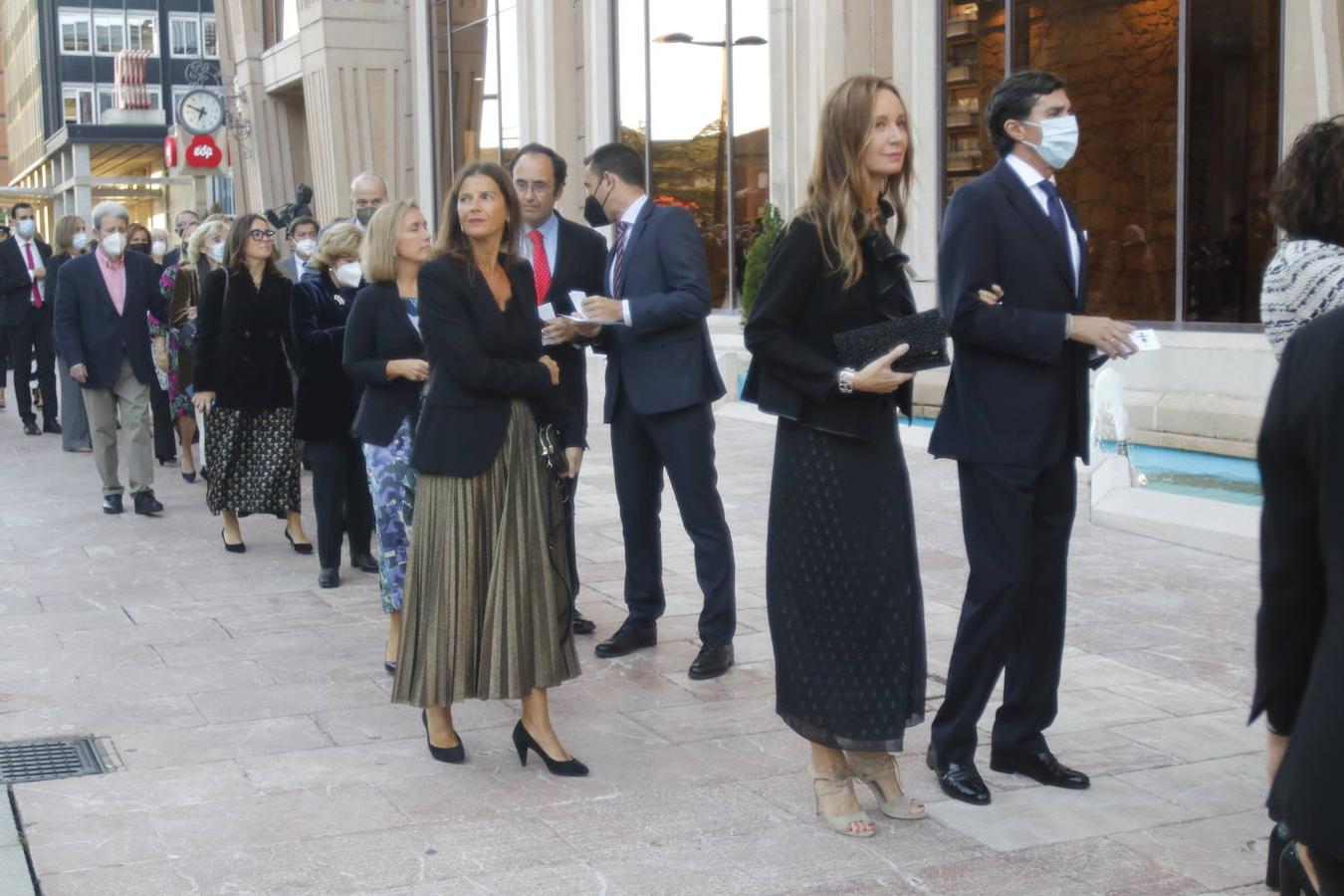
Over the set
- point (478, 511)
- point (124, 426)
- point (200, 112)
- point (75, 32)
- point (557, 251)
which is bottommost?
point (124, 426)

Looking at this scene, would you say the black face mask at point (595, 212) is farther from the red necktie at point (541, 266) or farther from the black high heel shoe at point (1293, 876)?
the black high heel shoe at point (1293, 876)

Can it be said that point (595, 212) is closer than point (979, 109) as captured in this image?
Yes

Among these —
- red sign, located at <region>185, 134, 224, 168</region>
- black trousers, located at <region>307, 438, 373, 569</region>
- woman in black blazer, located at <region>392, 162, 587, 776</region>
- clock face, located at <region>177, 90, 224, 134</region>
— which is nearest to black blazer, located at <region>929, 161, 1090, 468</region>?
woman in black blazer, located at <region>392, 162, 587, 776</region>

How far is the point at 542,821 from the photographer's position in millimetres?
4613

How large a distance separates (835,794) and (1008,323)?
54.9 inches

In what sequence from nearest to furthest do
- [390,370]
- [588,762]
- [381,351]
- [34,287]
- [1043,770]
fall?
1. [1043,770]
2. [588,762]
3. [390,370]
4. [381,351]
5. [34,287]

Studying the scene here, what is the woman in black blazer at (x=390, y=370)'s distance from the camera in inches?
254

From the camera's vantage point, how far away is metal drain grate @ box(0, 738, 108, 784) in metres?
5.12

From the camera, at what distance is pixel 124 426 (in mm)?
10805

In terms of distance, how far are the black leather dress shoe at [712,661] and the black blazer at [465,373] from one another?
5.00ft

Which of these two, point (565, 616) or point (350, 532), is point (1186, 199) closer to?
point (350, 532)

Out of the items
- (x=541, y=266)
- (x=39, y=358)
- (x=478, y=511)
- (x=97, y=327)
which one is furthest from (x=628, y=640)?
(x=39, y=358)

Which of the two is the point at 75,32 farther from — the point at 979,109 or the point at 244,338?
the point at 244,338

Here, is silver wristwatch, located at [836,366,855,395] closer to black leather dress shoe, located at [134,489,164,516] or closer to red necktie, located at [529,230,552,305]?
red necktie, located at [529,230,552,305]
